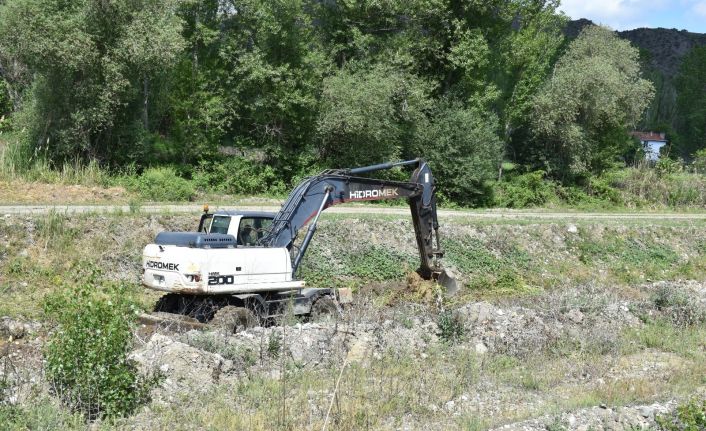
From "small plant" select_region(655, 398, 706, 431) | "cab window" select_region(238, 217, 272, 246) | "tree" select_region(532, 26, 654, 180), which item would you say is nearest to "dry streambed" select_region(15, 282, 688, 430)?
"small plant" select_region(655, 398, 706, 431)

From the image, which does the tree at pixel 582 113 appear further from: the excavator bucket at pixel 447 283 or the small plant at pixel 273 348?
the small plant at pixel 273 348

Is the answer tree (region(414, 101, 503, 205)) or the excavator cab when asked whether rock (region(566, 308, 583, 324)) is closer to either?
the excavator cab

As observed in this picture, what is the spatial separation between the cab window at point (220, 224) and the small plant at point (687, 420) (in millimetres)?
8894

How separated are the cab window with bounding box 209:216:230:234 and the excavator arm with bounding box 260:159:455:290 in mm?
805

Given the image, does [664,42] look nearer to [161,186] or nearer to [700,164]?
[700,164]

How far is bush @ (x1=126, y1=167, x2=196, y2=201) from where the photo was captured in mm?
27203

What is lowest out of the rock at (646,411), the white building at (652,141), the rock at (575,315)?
the rock at (575,315)

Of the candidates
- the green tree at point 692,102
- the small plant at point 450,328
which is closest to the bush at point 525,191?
the small plant at point 450,328

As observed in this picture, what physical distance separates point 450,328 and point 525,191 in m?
26.9

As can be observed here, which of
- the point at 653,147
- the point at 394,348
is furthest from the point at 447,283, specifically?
the point at 653,147

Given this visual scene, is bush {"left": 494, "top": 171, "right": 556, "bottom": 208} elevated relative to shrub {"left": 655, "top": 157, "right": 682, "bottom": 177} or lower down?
lower down

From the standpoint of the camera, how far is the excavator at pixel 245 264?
537 inches

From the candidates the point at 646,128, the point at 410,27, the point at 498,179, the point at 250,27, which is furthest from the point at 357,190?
the point at 646,128

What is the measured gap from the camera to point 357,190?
A: 1706 cm
